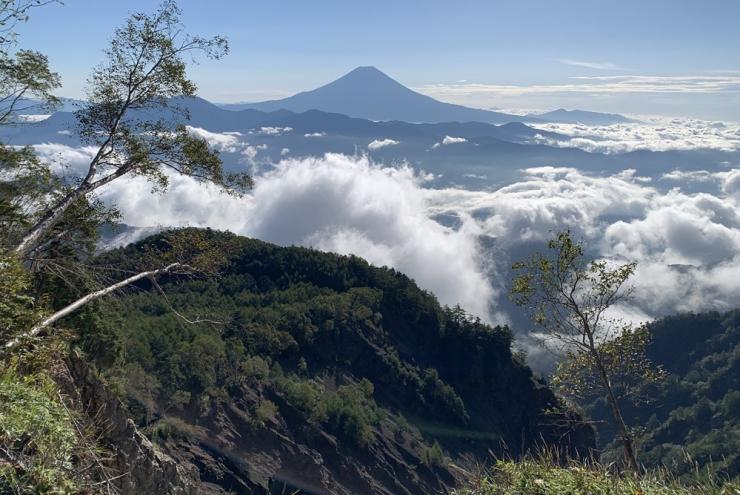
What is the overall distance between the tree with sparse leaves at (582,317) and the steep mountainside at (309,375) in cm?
471

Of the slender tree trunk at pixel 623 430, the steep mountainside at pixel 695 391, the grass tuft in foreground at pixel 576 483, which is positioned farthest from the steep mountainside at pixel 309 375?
the steep mountainside at pixel 695 391

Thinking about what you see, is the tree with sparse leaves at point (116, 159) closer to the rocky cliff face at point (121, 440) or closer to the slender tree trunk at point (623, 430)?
the rocky cliff face at point (121, 440)

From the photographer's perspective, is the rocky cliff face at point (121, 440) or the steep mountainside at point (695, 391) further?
the steep mountainside at point (695, 391)

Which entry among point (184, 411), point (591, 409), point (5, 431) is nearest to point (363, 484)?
point (184, 411)

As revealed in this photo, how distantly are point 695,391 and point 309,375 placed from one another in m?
79.5

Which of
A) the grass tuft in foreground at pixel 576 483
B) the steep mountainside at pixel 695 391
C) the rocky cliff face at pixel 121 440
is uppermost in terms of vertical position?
the grass tuft in foreground at pixel 576 483

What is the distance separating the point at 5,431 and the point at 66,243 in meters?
7.15

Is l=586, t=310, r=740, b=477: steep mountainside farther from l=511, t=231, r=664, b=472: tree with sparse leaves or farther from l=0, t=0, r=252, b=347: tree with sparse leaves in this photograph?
l=0, t=0, r=252, b=347: tree with sparse leaves

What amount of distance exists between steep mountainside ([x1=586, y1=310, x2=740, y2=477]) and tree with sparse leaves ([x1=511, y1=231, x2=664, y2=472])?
56.5 m

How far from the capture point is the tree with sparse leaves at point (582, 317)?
34.9ft

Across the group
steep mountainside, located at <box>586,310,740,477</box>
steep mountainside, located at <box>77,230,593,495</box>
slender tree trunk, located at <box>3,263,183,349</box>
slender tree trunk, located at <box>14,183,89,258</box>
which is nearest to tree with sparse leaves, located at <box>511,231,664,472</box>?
steep mountainside, located at <box>77,230,593,495</box>

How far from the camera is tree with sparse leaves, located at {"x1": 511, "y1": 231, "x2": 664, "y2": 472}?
419 inches

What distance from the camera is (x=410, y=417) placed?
54.8 m

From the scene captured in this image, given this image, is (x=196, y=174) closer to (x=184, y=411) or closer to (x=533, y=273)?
(x=533, y=273)
